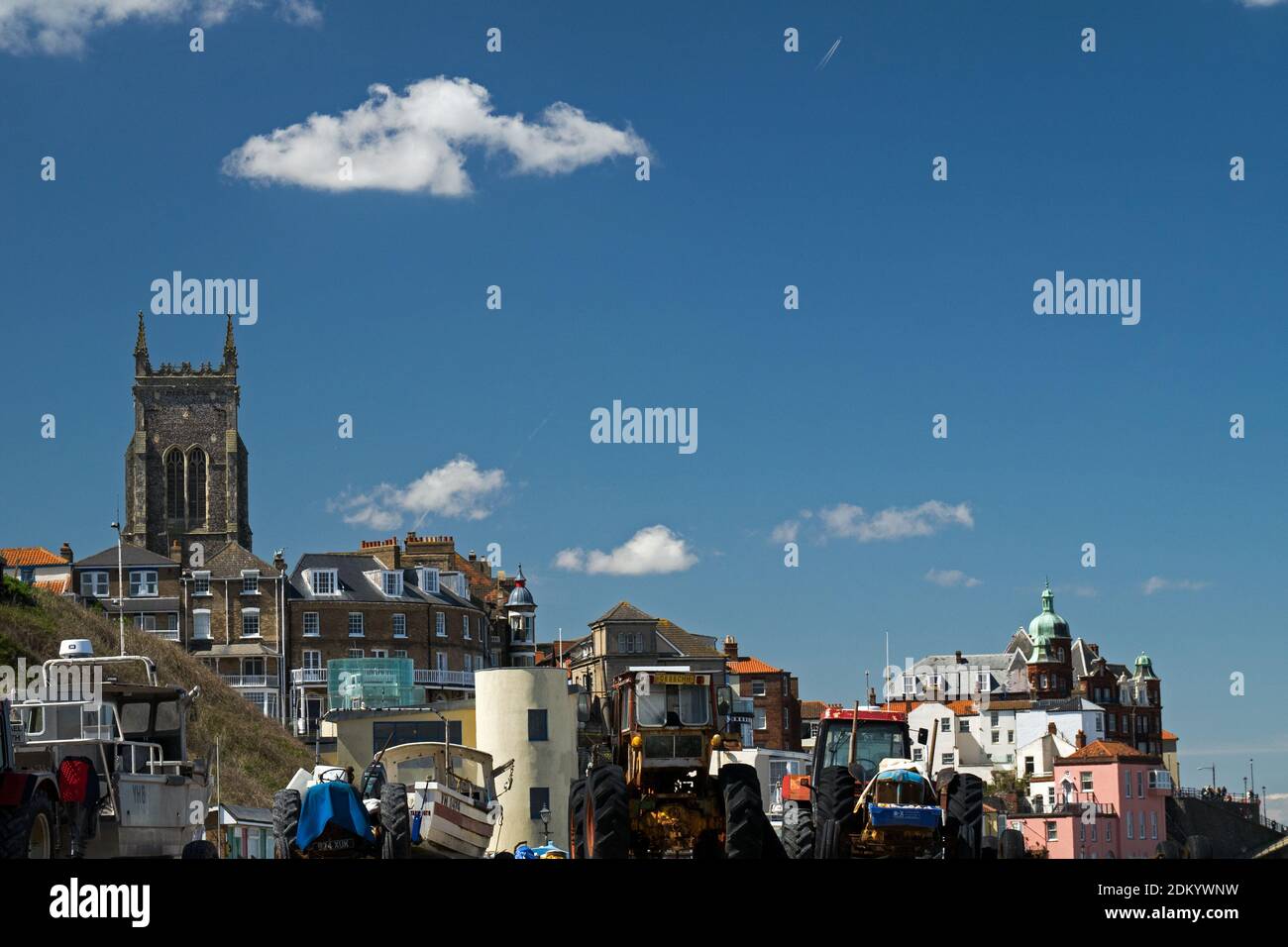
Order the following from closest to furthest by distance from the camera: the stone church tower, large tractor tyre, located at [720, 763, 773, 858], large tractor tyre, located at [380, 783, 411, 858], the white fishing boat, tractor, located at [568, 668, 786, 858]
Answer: large tractor tyre, located at [720, 763, 773, 858] < large tractor tyre, located at [380, 783, 411, 858] < tractor, located at [568, 668, 786, 858] < the white fishing boat < the stone church tower

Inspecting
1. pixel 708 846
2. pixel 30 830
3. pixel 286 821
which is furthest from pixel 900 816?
pixel 30 830

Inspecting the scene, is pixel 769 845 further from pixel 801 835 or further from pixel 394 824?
pixel 394 824

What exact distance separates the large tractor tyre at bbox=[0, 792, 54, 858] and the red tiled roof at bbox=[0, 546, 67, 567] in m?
112

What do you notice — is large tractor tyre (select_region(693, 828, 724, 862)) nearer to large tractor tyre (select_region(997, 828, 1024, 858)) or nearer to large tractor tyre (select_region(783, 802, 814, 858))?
large tractor tyre (select_region(783, 802, 814, 858))

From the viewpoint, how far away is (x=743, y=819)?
80.8 feet

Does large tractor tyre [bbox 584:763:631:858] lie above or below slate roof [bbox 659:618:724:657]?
below

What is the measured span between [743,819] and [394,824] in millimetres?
5697

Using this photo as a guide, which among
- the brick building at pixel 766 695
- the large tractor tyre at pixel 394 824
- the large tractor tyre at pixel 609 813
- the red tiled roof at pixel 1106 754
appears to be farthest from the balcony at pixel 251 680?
the large tractor tyre at pixel 609 813

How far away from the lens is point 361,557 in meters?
121

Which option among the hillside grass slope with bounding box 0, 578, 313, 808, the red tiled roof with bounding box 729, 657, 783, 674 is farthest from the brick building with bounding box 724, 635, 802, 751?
the hillside grass slope with bounding box 0, 578, 313, 808

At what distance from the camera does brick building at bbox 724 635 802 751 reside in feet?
469

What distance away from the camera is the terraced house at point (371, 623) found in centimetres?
11475

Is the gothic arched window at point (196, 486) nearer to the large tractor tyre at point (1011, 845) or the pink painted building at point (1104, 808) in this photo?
the pink painted building at point (1104, 808)

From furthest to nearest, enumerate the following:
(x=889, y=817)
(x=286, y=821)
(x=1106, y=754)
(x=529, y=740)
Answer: (x=1106, y=754) < (x=529, y=740) < (x=889, y=817) < (x=286, y=821)
